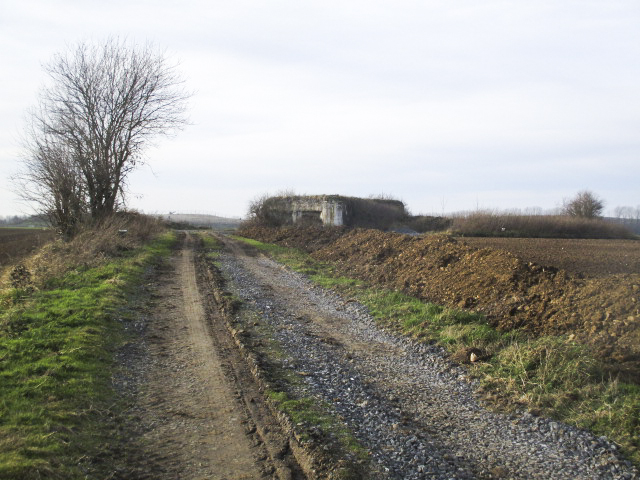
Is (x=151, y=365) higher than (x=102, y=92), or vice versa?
(x=102, y=92)

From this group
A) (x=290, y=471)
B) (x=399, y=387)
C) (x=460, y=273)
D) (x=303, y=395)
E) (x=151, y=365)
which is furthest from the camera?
(x=460, y=273)

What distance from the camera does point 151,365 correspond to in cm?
647

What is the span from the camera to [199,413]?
16.4 ft

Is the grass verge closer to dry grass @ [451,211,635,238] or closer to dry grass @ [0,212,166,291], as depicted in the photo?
dry grass @ [0,212,166,291]

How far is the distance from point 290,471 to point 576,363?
391cm

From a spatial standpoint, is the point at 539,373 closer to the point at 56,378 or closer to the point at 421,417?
the point at 421,417

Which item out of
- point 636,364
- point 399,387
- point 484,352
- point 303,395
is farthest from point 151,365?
point 636,364

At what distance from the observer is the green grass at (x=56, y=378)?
3930mm

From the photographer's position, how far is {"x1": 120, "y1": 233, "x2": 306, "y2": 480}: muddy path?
4.02 meters

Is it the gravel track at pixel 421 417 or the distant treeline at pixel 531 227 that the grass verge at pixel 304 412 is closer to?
the gravel track at pixel 421 417

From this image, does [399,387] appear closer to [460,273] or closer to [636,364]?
[636,364]

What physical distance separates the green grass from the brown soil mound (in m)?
5.97

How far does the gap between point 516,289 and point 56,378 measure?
24.8ft

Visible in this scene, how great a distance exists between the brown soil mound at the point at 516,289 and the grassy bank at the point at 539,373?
325 mm
